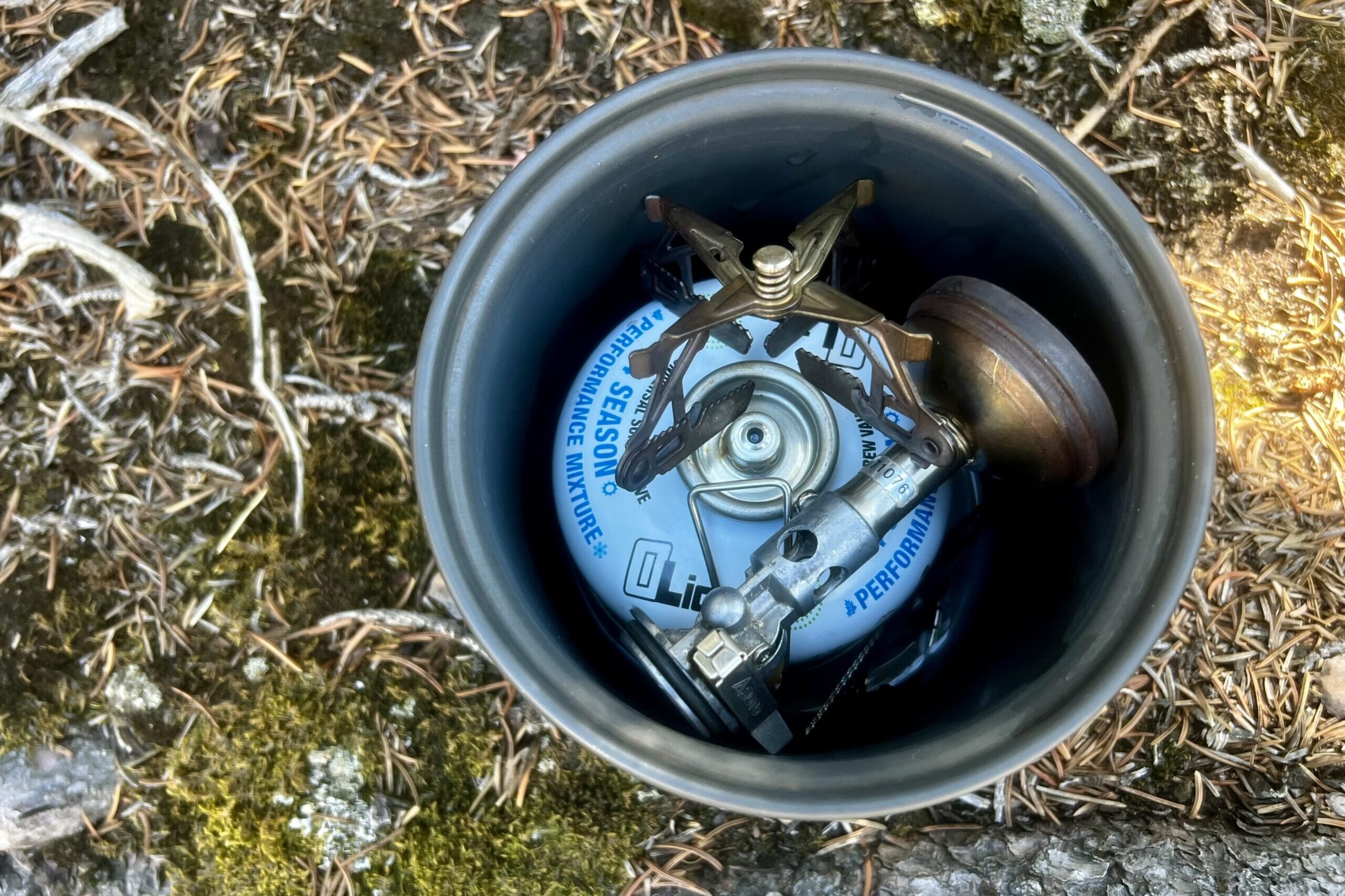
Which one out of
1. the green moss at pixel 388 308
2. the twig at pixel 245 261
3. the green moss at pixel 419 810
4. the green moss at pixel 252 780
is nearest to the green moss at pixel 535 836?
the green moss at pixel 419 810

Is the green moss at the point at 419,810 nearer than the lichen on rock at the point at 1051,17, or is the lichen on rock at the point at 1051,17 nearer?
the green moss at the point at 419,810

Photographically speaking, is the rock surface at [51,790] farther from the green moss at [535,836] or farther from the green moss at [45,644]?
the green moss at [535,836]

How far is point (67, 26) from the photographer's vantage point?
1237 millimetres

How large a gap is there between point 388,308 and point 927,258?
642 mm

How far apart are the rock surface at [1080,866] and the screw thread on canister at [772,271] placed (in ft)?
2.01

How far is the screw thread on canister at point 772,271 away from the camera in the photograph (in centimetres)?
81

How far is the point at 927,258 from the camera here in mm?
1108

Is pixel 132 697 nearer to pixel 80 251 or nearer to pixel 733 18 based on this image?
pixel 80 251

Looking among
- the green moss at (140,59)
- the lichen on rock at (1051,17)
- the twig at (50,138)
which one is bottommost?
the twig at (50,138)

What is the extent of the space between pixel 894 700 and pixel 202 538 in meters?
0.82

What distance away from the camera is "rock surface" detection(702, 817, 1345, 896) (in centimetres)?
98

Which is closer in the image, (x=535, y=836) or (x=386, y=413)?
(x=535, y=836)

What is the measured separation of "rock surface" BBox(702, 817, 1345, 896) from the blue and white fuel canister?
0.75ft

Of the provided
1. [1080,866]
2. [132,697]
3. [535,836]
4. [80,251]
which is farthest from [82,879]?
[1080,866]
